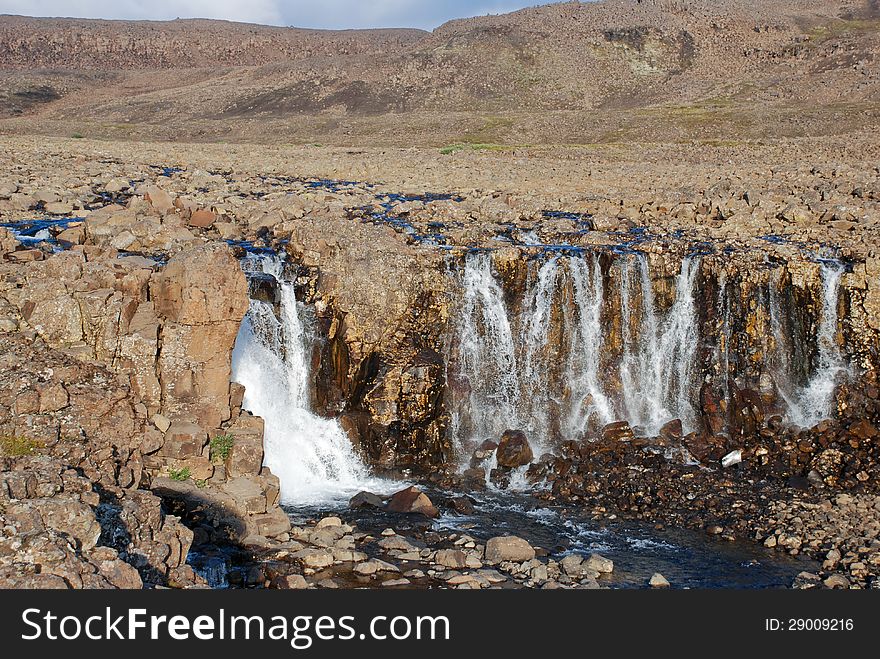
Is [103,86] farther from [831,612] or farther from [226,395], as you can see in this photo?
[831,612]

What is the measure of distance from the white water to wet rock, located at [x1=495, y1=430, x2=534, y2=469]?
0.57 meters

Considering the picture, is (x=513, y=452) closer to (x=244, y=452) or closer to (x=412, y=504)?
(x=412, y=504)

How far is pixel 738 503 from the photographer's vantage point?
15578 millimetres

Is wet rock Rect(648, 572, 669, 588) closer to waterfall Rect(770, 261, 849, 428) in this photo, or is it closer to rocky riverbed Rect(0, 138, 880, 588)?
rocky riverbed Rect(0, 138, 880, 588)

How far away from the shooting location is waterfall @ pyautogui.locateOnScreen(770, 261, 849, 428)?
18.5 m

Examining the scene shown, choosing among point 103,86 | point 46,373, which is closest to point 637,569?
point 46,373

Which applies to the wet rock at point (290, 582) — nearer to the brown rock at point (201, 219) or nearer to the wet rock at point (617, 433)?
the wet rock at point (617, 433)

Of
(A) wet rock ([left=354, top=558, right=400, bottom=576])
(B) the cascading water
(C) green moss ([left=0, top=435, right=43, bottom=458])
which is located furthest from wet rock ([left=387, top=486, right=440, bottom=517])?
(C) green moss ([left=0, top=435, right=43, bottom=458])

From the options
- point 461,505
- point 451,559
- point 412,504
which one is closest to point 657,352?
point 461,505

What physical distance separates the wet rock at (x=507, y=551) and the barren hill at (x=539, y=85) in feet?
121

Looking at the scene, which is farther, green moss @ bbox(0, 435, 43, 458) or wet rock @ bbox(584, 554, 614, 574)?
wet rock @ bbox(584, 554, 614, 574)

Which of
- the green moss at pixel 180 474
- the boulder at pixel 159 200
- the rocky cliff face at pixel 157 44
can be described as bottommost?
the green moss at pixel 180 474

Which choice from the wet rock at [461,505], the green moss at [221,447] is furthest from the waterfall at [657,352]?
the green moss at [221,447]

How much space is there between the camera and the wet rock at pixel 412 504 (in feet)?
48.9
